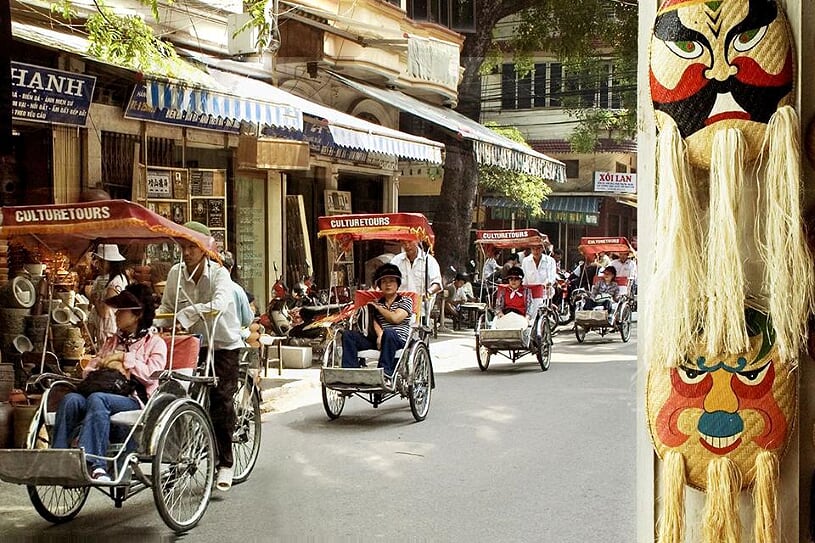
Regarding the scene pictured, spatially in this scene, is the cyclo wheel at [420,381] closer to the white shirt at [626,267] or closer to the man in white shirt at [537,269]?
the man in white shirt at [537,269]

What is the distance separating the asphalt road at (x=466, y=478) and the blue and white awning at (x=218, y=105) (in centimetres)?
102

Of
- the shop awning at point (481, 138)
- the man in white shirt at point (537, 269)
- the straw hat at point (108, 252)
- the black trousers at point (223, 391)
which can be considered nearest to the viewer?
the shop awning at point (481, 138)

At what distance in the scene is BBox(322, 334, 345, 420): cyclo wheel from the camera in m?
3.30

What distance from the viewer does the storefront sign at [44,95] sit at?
2.90m

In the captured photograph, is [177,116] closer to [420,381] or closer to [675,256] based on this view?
[420,381]

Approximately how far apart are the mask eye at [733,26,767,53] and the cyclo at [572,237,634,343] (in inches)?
39.3

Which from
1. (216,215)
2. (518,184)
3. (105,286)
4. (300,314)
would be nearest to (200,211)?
(216,215)

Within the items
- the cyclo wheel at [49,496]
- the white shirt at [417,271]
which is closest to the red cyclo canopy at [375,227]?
the white shirt at [417,271]

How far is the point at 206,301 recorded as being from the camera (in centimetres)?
307

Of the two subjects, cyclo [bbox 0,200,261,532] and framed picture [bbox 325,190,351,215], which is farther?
framed picture [bbox 325,190,351,215]

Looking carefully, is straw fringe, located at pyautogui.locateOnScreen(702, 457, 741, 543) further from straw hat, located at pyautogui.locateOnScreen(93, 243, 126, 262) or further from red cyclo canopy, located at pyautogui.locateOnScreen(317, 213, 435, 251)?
straw hat, located at pyautogui.locateOnScreen(93, 243, 126, 262)

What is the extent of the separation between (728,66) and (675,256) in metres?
0.25

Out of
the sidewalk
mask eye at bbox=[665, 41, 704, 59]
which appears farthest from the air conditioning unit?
mask eye at bbox=[665, 41, 704, 59]

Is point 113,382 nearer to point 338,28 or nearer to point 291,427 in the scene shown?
point 291,427
